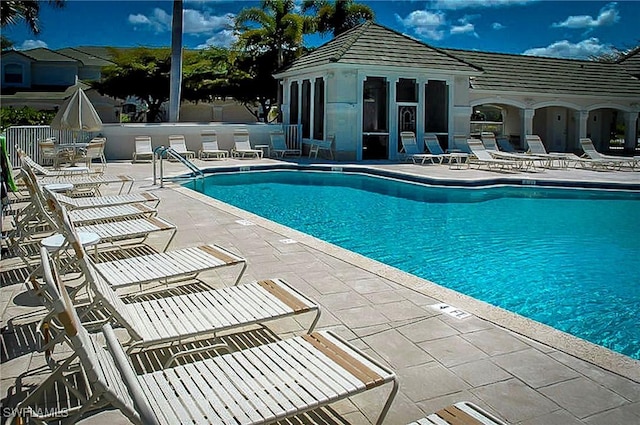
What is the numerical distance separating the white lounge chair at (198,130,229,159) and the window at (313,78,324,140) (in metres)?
3.39

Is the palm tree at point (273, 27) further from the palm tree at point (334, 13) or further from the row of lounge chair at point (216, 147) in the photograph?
the row of lounge chair at point (216, 147)

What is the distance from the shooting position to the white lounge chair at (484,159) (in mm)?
16538

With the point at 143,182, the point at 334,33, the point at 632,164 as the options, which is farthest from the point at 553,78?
the point at 143,182

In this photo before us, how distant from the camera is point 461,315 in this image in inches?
172

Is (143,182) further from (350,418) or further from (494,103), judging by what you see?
(494,103)

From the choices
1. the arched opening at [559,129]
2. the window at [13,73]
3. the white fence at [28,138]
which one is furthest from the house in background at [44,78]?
the arched opening at [559,129]

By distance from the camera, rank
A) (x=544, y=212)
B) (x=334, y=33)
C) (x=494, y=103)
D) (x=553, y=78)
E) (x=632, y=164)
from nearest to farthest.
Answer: (x=544, y=212), (x=632, y=164), (x=494, y=103), (x=553, y=78), (x=334, y=33)

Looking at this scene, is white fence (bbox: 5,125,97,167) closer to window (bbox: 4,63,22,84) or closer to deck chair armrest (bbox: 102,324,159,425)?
deck chair armrest (bbox: 102,324,159,425)

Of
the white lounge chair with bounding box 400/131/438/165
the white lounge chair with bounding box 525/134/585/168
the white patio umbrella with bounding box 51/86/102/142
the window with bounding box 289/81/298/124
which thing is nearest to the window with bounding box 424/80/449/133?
the white lounge chair with bounding box 400/131/438/165

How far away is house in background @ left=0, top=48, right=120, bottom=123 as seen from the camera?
35.5 m

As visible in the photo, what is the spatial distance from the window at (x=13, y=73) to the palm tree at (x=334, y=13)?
69.1 ft

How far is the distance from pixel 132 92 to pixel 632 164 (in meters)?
24.3

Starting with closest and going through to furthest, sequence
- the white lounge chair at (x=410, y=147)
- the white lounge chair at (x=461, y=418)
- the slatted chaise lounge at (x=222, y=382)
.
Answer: the slatted chaise lounge at (x=222, y=382) → the white lounge chair at (x=461, y=418) → the white lounge chair at (x=410, y=147)

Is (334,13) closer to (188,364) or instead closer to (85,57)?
(85,57)
